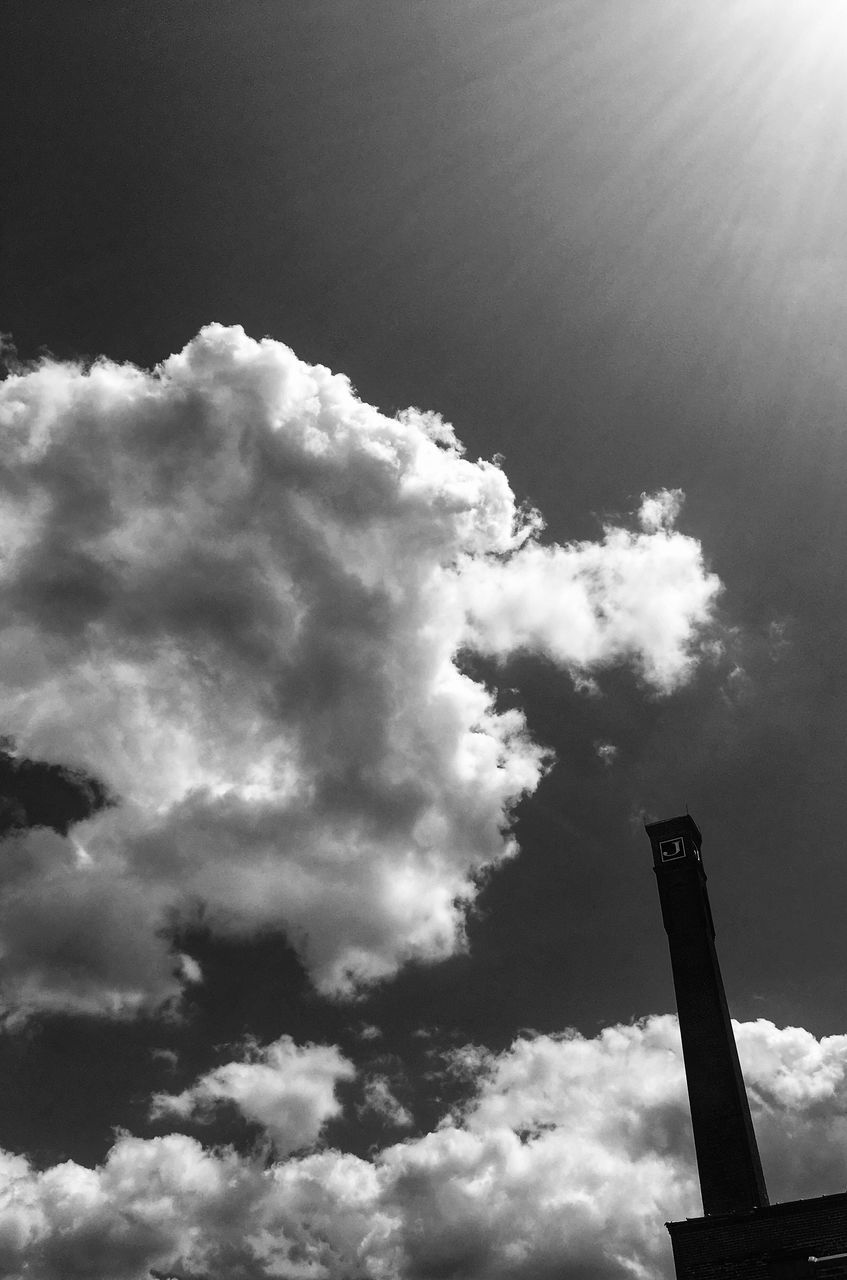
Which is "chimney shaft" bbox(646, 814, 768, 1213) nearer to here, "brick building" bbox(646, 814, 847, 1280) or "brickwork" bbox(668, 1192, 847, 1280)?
"brick building" bbox(646, 814, 847, 1280)

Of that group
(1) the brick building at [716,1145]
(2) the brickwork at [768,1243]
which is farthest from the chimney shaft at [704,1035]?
(2) the brickwork at [768,1243]

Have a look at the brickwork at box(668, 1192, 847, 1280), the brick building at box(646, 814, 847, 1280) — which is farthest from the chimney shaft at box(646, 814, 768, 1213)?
the brickwork at box(668, 1192, 847, 1280)

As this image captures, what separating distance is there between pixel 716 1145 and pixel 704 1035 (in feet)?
11.3

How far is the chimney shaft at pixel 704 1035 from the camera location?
28.0 meters

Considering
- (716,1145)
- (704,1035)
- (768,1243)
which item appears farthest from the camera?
(704,1035)

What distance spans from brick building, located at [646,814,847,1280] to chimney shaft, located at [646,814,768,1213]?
32 mm

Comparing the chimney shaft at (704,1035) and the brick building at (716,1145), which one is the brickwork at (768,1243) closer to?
the brick building at (716,1145)

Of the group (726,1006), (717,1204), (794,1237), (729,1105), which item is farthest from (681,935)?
(794,1237)

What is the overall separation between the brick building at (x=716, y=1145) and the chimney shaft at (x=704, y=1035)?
0.10ft

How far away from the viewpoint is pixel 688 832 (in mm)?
36531

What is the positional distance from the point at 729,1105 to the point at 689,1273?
630cm

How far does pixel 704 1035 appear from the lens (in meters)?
30.9

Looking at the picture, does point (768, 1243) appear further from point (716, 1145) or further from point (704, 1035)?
point (704, 1035)

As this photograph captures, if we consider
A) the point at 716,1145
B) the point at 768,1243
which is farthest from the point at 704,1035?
the point at 768,1243
